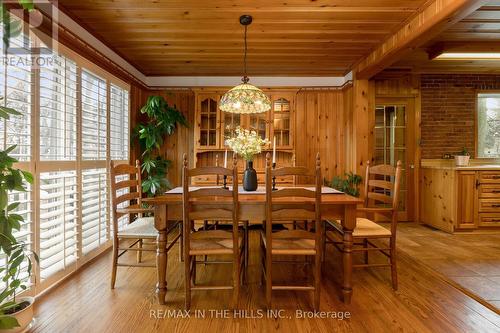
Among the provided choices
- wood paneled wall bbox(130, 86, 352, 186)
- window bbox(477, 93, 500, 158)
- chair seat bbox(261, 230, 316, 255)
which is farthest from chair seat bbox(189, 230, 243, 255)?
window bbox(477, 93, 500, 158)

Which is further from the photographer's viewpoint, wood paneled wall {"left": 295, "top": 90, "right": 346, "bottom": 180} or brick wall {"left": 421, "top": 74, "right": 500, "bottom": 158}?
brick wall {"left": 421, "top": 74, "right": 500, "bottom": 158}

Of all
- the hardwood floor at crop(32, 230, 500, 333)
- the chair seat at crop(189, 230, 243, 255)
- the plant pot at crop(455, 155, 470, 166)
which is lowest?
the hardwood floor at crop(32, 230, 500, 333)

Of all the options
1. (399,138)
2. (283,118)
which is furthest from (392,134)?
(283,118)

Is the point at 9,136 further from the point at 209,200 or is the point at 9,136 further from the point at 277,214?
the point at 277,214

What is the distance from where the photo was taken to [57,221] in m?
2.25

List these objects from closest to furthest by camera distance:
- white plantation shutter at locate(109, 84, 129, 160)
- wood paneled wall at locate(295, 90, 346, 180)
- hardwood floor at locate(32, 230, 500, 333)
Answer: hardwood floor at locate(32, 230, 500, 333), white plantation shutter at locate(109, 84, 129, 160), wood paneled wall at locate(295, 90, 346, 180)

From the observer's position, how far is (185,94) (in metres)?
4.39

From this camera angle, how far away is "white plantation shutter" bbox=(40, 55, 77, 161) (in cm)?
216

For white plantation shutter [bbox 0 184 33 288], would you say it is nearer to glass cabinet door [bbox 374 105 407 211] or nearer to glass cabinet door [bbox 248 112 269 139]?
glass cabinet door [bbox 248 112 269 139]

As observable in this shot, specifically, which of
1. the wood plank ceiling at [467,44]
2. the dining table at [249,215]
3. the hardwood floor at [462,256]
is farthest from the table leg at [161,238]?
the wood plank ceiling at [467,44]

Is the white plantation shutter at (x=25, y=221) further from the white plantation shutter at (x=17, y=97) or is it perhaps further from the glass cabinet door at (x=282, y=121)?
the glass cabinet door at (x=282, y=121)

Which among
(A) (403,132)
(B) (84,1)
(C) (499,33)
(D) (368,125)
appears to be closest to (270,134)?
(D) (368,125)

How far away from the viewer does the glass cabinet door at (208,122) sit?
418 centimetres

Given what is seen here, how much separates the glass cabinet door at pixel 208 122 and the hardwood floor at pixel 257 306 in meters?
2.08
